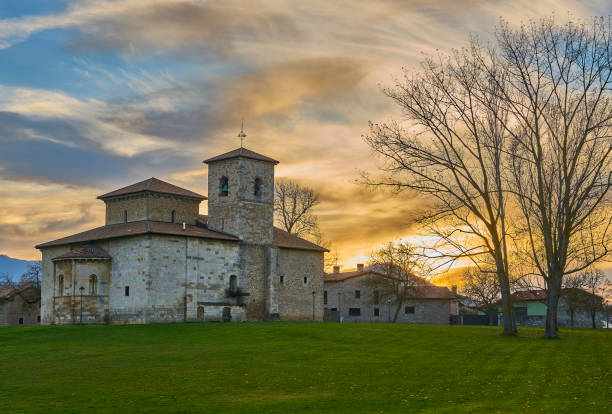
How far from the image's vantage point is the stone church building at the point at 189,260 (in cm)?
5544

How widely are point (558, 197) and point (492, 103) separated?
6346mm

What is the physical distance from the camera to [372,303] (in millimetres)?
90250

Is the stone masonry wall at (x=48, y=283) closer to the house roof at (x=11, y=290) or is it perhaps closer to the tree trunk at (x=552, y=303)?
the house roof at (x=11, y=290)

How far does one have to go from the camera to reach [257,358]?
97.9ft

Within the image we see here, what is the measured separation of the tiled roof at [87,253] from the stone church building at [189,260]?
76 millimetres

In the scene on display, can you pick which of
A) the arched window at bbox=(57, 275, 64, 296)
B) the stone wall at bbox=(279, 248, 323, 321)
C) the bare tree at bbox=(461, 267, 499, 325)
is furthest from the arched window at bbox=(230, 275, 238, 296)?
the bare tree at bbox=(461, 267, 499, 325)

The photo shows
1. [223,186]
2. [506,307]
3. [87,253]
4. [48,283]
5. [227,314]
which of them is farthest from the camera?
[48,283]

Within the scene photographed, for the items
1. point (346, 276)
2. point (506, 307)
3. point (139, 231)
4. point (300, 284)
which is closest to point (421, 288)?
point (346, 276)

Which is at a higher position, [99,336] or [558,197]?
[558,197]

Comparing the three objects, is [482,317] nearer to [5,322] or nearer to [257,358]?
[5,322]

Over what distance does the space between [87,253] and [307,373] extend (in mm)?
36054

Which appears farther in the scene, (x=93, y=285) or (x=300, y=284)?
(x=300, y=284)

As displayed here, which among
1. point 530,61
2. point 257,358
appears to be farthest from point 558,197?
point 257,358

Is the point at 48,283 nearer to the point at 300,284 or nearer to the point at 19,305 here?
the point at 300,284
